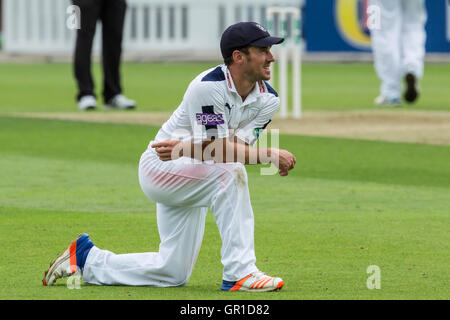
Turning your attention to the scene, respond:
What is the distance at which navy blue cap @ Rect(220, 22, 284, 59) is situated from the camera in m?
5.63

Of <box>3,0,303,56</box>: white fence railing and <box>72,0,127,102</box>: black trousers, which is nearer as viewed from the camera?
<box>72,0,127,102</box>: black trousers

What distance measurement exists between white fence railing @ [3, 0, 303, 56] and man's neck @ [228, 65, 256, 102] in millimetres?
21521

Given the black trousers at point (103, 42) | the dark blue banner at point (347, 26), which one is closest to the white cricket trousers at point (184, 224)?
the black trousers at point (103, 42)

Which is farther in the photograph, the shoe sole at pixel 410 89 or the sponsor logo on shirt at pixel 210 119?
the shoe sole at pixel 410 89

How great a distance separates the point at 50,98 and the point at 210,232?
10.7m

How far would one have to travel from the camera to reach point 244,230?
5598mm

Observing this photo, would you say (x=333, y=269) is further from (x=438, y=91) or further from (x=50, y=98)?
(x=438, y=91)

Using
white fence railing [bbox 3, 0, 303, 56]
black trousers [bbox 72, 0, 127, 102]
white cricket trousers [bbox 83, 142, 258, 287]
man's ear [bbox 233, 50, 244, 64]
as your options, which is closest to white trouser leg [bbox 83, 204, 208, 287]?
white cricket trousers [bbox 83, 142, 258, 287]

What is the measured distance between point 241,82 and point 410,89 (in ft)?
36.1

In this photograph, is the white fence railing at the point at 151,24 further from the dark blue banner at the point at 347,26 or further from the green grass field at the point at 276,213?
the green grass field at the point at 276,213

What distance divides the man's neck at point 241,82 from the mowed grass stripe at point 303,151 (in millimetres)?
→ 4025

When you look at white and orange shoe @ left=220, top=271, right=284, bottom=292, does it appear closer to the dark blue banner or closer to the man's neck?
the man's neck

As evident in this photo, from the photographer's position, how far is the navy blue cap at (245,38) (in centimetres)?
563
